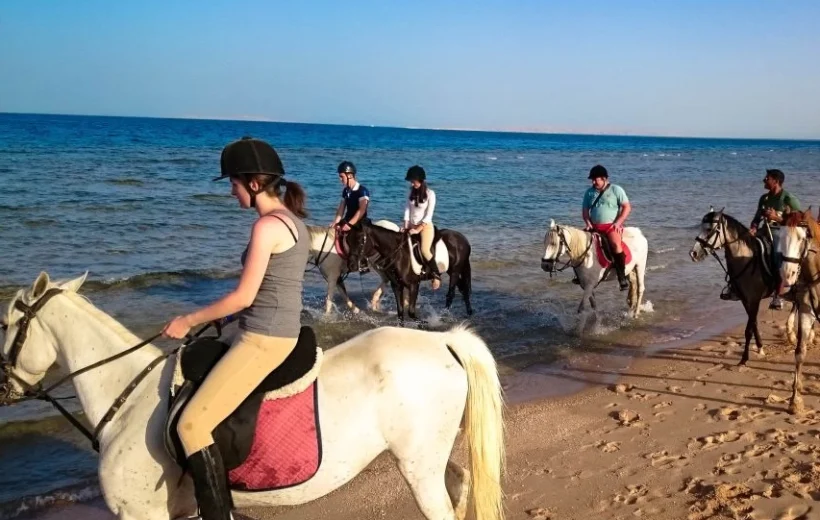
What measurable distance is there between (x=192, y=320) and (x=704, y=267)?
53.4ft

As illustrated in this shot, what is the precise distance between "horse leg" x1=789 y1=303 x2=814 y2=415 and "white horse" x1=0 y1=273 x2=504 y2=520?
479cm

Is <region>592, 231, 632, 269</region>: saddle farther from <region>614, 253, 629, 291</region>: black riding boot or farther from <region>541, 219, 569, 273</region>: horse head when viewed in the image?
<region>541, 219, 569, 273</region>: horse head

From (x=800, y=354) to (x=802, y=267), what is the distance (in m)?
1.03

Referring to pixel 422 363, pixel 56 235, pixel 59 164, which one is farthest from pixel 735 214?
pixel 59 164

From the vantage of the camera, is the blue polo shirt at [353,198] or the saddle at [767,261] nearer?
the saddle at [767,261]

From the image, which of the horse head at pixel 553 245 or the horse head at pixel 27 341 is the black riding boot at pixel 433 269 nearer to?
the horse head at pixel 553 245

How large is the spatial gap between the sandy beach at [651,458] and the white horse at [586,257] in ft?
9.77

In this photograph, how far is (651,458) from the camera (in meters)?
5.92

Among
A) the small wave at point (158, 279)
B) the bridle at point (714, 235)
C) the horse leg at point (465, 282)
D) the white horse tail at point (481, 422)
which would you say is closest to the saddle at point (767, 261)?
the bridle at point (714, 235)

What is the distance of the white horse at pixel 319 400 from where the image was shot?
11.6 feet

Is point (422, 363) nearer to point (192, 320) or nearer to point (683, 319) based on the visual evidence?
point (192, 320)

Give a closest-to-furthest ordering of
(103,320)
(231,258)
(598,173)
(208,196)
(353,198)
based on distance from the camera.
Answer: (103,320), (598,173), (353,198), (231,258), (208,196)

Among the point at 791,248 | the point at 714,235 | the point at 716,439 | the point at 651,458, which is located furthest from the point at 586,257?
the point at 651,458

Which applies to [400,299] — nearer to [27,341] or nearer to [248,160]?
[27,341]
